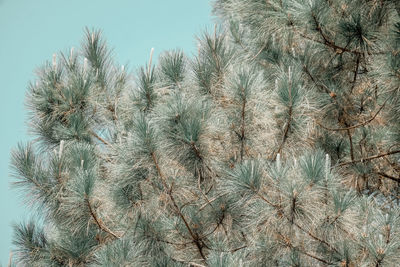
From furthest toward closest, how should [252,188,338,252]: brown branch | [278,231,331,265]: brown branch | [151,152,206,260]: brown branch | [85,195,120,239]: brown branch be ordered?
[85,195,120,239]: brown branch, [151,152,206,260]: brown branch, [278,231,331,265]: brown branch, [252,188,338,252]: brown branch

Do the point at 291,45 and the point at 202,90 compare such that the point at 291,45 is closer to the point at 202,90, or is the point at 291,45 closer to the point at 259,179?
the point at 202,90

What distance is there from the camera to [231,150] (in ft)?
12.2

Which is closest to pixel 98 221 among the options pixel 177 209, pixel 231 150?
pixel 177 209

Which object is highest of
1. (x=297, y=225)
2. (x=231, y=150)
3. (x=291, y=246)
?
(x=231, y=150)

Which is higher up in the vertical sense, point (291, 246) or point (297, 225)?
point (297, 225)

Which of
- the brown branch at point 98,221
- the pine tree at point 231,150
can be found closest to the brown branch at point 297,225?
the pine tree at point 231,150

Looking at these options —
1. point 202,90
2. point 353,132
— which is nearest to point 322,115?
point 353,132

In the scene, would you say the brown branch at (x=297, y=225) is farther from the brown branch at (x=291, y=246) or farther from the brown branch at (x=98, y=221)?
the brown branch at (x=98, y=221)

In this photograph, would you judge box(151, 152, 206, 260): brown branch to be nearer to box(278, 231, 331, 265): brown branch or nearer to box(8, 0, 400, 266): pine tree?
box(8, 0, 400, 266): pine tree

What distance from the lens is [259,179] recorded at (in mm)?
3018

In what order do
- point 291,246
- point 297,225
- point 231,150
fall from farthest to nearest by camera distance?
point 231,150 < point 291,246 < point 297,225

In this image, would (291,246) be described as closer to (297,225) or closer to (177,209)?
(297,225)

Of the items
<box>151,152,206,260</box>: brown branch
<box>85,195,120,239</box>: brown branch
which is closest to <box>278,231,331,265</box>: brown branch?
<box>151,152,206,260</box>: brown branch

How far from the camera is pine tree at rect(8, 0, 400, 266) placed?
3082 millimetres
